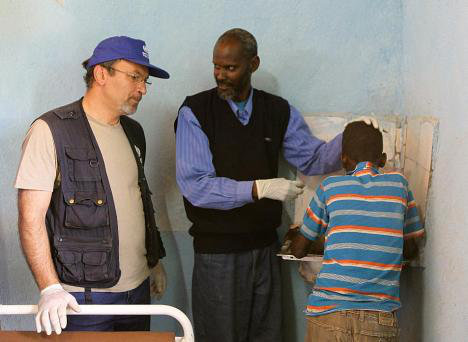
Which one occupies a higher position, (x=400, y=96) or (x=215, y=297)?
(x=400, y=96)

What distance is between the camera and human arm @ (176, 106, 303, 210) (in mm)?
1987

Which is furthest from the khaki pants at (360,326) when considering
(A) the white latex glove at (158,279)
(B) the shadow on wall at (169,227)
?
(B) the shadow on wall at (169,227)

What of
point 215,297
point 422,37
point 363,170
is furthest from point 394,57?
point 215,297

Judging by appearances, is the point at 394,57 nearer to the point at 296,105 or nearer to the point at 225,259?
the point at 296,105

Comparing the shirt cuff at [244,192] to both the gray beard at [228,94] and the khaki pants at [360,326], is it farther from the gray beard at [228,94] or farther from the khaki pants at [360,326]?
the khaki pants at [360,326]

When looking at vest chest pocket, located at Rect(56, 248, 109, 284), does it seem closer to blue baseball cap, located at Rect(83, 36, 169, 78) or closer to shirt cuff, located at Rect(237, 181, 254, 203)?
shirt cuff, located at Rect(237, 181, 254, 203)

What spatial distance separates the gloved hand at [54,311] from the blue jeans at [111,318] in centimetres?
24

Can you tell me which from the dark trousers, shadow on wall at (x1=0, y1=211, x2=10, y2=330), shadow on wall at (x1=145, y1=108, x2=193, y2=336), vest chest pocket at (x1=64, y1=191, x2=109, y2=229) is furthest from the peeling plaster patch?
shadow on wall at (x1=0, y1=211, x2=10, y2=330)

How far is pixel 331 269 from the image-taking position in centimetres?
168

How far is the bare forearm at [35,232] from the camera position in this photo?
169 cm

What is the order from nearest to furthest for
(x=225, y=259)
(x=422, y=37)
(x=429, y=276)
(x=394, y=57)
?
(x=429, y=276) → (x=422, y=37) → (x=225, y=259) → (x=394, y=57)

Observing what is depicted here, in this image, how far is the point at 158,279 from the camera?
2203 millimetres

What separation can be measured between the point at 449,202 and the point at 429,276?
12.1 inches

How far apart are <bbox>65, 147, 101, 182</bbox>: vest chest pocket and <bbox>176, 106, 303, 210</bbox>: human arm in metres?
0.33
